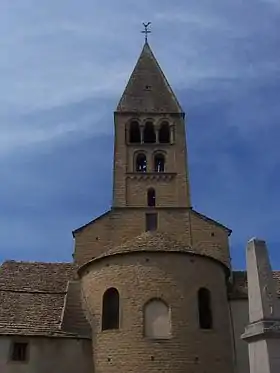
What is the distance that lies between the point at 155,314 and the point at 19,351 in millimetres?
5339

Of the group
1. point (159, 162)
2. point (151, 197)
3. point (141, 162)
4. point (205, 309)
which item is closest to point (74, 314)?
point (205, 309)

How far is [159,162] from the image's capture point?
30.8 m

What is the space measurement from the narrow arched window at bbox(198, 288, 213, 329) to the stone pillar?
9.78m

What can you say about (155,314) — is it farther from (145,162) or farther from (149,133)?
(149,133)

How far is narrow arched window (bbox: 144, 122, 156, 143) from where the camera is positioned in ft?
104

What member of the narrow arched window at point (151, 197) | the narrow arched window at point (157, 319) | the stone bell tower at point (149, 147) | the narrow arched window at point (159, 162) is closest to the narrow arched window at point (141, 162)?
the stone bell tower at point (149, 147)

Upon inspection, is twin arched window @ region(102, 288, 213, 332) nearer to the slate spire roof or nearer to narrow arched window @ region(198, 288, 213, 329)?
narrow arched window @ region(198, 288, 213, 329)

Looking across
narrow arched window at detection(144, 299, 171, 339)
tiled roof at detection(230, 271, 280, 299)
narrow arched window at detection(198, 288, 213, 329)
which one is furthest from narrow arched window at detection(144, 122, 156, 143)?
narrow arched window at detection(144, 299, 171, 339)

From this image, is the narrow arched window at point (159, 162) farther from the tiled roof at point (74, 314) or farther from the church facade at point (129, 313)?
the tiled roof at point (74, 314)

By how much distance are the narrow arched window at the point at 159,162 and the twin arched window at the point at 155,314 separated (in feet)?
36.3

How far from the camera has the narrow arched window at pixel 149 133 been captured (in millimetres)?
31812

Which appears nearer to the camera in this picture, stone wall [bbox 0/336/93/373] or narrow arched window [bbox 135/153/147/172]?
stone wall [bbox 0/336/93/373]

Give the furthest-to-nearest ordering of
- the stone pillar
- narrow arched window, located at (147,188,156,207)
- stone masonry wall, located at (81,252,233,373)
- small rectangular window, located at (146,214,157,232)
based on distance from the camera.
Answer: narrow arched window, located at (147,188,156,207), small rectangular window, located at (146,214,157,232), stone masonry wall, located at (81,252,233,373), the stone pillar

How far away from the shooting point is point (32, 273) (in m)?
25.5
